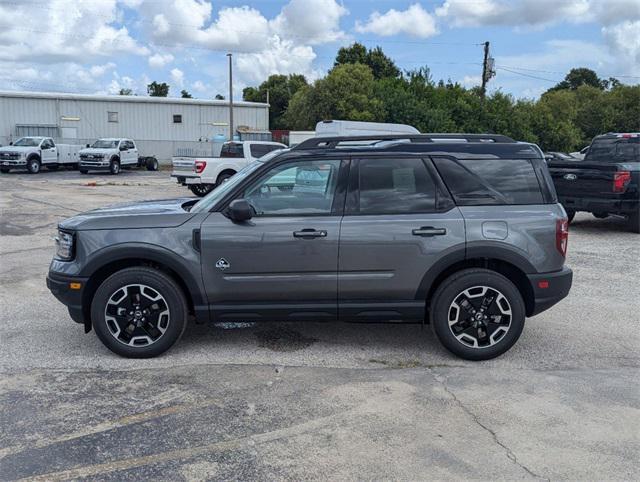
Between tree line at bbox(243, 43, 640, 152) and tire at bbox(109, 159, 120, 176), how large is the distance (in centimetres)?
1409

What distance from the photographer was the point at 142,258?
470cm

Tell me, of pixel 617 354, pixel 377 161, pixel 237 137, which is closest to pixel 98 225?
pixel 377 161

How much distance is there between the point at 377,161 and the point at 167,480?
292 centimetres

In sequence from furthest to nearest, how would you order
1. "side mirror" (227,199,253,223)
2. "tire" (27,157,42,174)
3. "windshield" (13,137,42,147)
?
"windshield" (13,137,42,147) → "tire" (27,157,42,174) → "side mirror" (227,199,253,223)

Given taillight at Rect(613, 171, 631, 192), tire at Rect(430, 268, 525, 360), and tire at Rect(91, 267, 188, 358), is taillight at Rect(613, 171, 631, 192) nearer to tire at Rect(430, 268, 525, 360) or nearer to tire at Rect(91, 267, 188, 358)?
tire at Rect(430, 268, 525, 360)

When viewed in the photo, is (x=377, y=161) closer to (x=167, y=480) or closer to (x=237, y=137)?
(x=167, y=480)

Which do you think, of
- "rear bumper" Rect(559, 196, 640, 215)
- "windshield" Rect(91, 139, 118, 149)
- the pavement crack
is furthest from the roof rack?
"windshield" Rect(91, 139, 118, 149)

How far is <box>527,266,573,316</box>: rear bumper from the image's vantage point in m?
4.80

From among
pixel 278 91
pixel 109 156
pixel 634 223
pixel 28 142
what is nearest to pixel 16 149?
pixel 28 142

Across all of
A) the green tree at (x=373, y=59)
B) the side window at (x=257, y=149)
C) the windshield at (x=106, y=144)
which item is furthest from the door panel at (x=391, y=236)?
the green tree at (x=373, y=59)

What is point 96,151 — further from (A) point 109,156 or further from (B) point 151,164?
(B) point 151,164

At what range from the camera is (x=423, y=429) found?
3697 millimetres

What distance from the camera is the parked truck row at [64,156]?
95.1 feet

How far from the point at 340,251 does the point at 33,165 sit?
29.3 m
